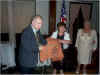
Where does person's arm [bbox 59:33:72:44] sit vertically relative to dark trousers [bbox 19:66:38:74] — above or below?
above

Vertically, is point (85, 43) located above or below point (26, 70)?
above

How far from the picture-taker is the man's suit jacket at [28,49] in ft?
5.07

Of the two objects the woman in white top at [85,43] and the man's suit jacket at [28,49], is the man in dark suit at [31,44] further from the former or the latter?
the woman in white top at [85,43]

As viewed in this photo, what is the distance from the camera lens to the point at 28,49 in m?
1.55

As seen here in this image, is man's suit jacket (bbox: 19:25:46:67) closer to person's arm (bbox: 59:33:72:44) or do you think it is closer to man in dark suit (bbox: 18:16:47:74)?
man in dark suit (bbox: 18:16:47:74)

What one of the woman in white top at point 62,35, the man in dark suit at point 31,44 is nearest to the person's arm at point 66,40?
the woman in white top at point 62,35

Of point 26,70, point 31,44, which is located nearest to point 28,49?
point 31,44

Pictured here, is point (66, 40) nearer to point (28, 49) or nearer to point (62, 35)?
point (62, 35)

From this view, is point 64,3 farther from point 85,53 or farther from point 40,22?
point 85,53

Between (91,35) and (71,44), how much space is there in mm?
244

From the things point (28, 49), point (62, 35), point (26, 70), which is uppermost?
point (62, 35)

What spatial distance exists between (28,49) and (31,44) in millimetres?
60

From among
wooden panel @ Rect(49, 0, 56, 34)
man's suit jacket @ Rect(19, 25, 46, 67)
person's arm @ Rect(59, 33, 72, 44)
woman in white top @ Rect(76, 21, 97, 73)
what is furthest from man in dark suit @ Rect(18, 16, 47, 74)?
woman in white top @ Rect(76, 21, 97, 73)

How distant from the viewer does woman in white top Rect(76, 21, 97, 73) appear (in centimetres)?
166
